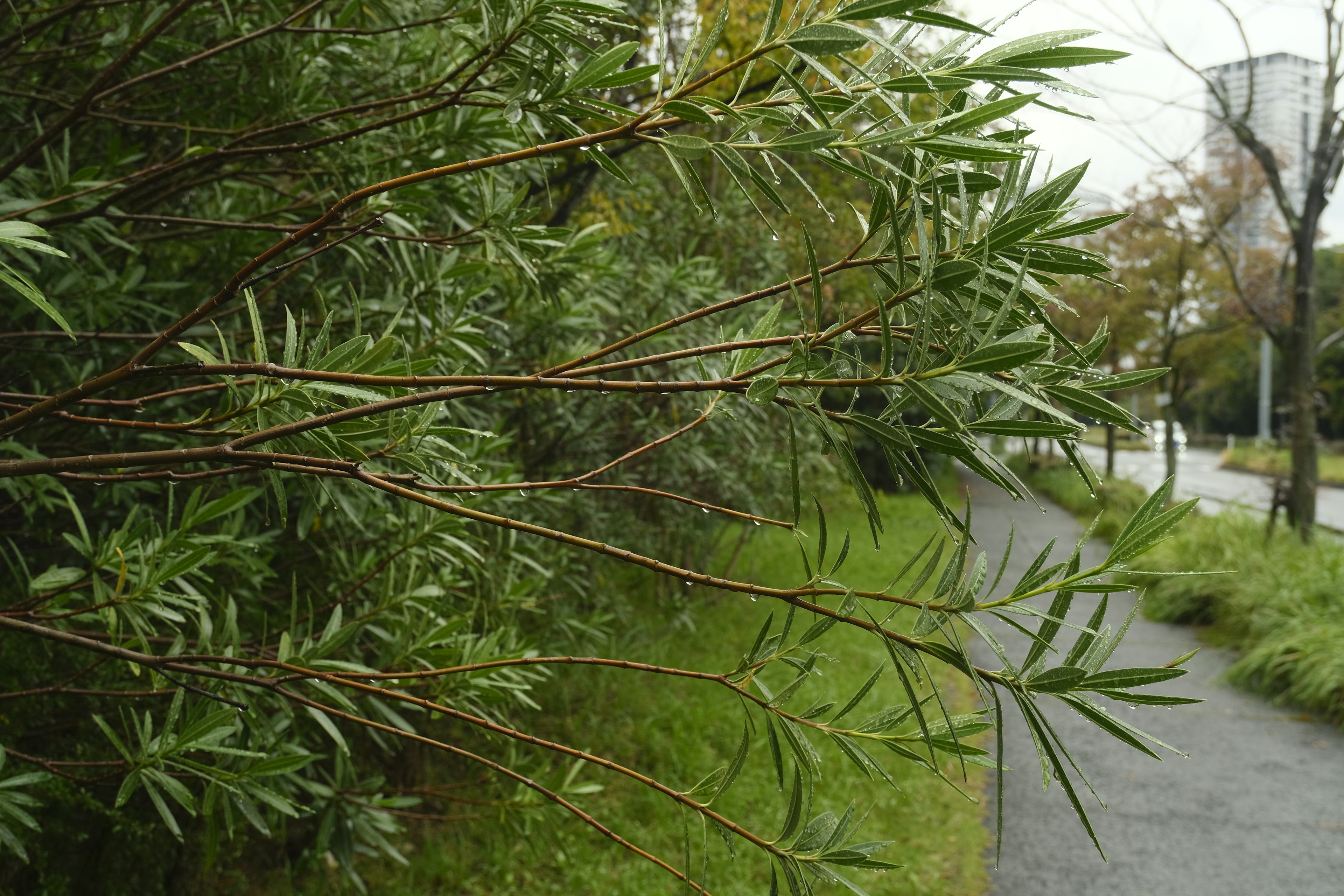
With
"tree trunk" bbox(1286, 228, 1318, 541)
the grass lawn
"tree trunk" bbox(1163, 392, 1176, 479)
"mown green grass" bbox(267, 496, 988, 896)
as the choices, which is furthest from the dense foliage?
the grass lawn

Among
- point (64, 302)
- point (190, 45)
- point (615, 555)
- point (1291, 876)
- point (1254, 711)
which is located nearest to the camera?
point (615, 555)

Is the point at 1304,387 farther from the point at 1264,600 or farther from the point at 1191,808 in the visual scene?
the point at 1191,808

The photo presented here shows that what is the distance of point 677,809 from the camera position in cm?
459

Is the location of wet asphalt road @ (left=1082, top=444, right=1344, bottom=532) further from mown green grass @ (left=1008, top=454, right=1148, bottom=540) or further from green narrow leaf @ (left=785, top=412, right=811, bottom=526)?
green narrow leaf @ (left=785, top=412, right=811, bottom=526)

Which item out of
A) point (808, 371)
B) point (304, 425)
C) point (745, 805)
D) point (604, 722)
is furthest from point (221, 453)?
point (604, 722)

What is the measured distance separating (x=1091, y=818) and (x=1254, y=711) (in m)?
2.87

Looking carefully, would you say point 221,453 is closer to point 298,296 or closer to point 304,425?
point 304,425

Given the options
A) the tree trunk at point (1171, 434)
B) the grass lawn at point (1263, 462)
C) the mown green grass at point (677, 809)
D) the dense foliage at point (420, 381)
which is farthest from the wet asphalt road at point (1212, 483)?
the dense foliage at point (420, 381)

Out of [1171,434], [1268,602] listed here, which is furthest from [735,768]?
[1171,434]

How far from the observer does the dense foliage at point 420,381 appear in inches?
35.6

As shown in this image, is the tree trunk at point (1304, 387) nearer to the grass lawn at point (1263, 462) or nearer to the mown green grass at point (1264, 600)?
the mown green grass at point (1264, 600)

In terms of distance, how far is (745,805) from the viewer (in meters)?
4.64

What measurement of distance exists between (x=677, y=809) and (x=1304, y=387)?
796 cm

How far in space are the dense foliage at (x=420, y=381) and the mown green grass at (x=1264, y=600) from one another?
4298 mm
